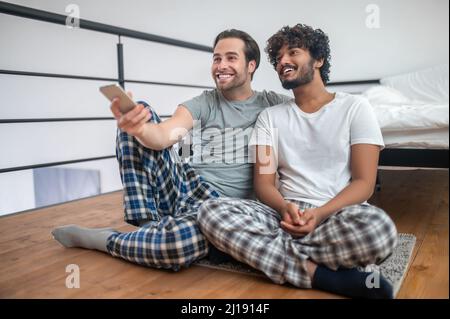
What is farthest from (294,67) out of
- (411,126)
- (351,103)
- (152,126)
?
(411,126)

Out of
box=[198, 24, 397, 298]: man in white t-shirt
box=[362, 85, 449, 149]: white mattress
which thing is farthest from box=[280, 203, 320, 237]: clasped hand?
box=[362, 85, 449, 149]: white mattress

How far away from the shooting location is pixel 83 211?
1.73 metres

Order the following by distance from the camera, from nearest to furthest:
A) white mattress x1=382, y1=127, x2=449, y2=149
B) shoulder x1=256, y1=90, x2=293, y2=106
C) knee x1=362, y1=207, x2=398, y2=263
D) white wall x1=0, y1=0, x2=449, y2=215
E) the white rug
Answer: knee x1=362, y1=207, x2=398, y2=263 < the white rug < white mattress x1=382, y1=127, x2=449, y2=149 < shoulder x1=256, y1=90, x2=293, y2=106 < white wall x1=0, y1=0, x2=449, y2=215

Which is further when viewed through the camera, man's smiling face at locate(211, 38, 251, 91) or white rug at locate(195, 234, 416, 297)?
man's smiling face at locate(211, 38, 251, 91)

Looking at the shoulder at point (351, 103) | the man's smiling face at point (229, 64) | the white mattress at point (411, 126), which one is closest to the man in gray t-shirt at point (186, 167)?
the man's smiling face at point (229, 64)

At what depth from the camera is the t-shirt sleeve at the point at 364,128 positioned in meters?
1.01

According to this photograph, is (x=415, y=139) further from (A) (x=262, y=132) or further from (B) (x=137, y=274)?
(B) (x=137, y=274)

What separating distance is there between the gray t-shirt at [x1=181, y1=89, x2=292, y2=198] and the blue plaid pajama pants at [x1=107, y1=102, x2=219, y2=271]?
5cm

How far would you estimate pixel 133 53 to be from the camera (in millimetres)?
2502

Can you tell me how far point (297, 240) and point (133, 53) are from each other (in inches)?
75.1

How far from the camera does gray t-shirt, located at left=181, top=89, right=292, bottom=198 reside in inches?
47.0

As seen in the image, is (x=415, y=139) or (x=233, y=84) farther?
(x=415, y=139)

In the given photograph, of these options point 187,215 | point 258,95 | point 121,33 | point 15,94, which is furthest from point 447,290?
point 15,94

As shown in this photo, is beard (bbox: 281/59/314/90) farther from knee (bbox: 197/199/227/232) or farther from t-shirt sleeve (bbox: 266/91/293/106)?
knee (bbox: 197/199/227/232)
